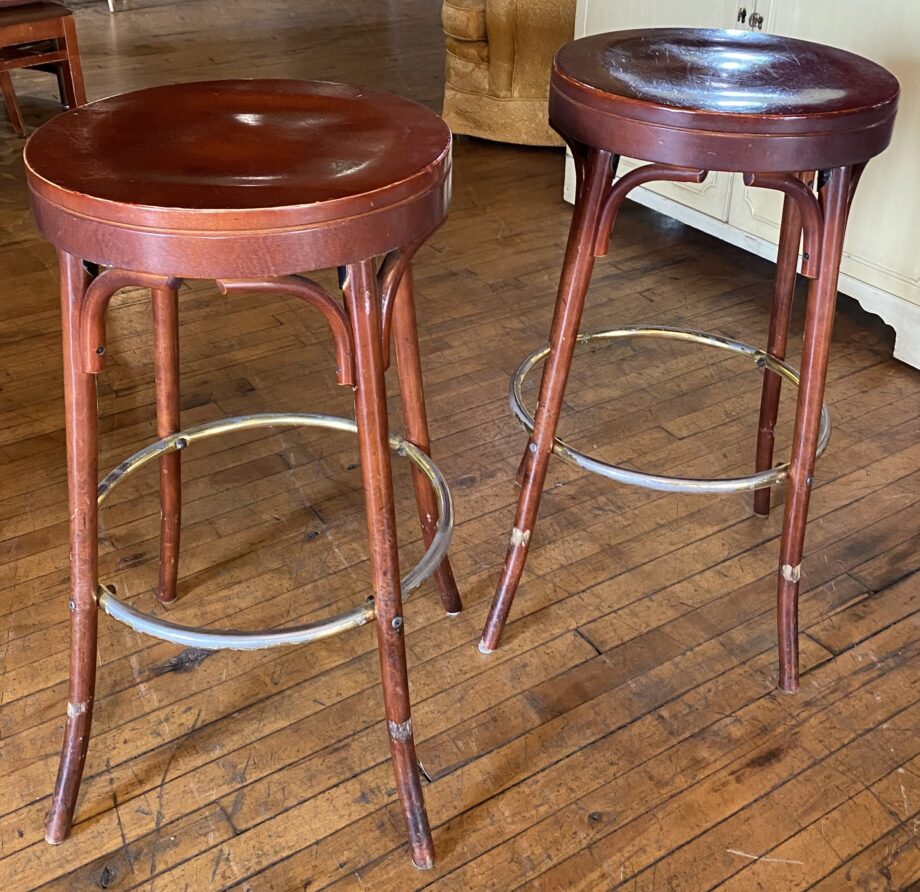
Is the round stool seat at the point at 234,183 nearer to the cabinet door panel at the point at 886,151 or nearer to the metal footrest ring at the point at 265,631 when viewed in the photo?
the metal footrest ring at the point at 265,631

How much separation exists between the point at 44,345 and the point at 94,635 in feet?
4.73

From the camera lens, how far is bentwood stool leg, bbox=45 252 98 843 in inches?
45.8

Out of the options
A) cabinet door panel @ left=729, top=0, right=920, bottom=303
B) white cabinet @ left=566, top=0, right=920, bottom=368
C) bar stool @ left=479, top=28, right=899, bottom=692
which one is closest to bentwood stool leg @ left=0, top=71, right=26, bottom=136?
white cabinet @ left=566, top=0, right=920, bottom=368

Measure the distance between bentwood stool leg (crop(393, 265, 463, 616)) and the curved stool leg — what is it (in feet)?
1.69

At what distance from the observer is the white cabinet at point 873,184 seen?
A: 93.0 inches

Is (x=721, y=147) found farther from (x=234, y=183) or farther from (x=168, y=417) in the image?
(x=168, y=417)

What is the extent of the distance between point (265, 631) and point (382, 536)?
181 millimetres

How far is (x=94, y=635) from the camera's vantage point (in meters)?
1.34

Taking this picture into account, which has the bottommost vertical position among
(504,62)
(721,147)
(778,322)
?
(504,62)

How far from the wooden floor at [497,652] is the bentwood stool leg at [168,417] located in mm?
68

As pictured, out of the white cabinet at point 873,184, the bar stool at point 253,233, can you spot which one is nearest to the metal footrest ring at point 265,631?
the bar stool at point 253,233

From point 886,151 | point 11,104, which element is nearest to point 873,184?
point 886,151

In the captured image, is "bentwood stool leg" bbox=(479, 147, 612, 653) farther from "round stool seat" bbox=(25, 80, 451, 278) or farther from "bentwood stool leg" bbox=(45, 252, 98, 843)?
"bentwood stool leg" bbox=(45, 252, 98, 843)

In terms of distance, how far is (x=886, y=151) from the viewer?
247 cm
